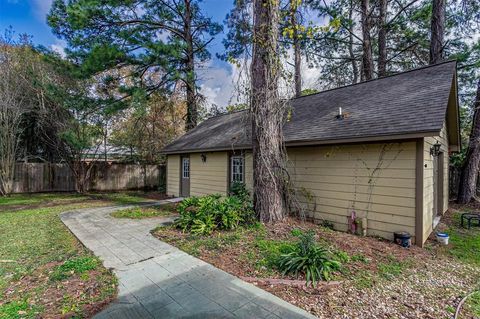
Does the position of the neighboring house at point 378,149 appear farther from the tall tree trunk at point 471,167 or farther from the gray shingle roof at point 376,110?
the tall tree trunk at point 471,167

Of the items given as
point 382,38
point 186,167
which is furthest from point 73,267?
point 382,38

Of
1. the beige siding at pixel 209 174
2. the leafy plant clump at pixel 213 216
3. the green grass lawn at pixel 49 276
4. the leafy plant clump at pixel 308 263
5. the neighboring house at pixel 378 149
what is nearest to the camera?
the green grass lawn at pixel 49 276

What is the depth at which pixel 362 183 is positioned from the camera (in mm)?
5477

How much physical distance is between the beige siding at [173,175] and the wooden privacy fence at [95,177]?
7.45ft

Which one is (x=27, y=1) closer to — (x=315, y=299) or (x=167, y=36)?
(x=167, y=36)

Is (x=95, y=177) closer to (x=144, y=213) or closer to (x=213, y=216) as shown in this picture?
(x=144, y=213)

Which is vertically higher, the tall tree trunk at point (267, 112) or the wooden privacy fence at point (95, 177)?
the tall tree trunk at point (267, 112)

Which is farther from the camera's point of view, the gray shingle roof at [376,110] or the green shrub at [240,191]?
the green shrub at [240,191]

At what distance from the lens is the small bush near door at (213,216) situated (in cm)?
538

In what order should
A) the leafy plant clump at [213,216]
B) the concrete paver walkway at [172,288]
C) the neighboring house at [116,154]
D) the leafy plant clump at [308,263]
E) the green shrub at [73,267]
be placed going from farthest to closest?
the neighboring house at [116,154]
the leafy plant clump at [213,216]
the green shrub at [73,267]
the leafy plant clump at [308,263]
the concrete paver walkway at [172,288]

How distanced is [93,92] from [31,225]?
27.3 ft

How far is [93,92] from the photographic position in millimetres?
12672

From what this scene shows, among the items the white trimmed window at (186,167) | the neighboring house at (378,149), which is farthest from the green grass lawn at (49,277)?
the white trimmed window at (186,167)

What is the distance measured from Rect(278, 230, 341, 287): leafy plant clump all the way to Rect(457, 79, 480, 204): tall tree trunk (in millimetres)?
9535
